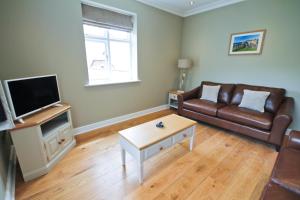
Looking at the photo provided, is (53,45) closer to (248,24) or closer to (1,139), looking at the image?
(1,139)

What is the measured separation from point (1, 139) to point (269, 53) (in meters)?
4.41

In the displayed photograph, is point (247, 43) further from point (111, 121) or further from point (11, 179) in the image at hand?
point (11, 179)

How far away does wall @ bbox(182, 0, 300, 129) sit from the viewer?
98.8 inches

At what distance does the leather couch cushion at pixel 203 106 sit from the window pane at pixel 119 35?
76.3 inches

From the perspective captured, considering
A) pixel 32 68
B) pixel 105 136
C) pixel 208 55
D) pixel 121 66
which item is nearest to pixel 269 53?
pixel 208 55

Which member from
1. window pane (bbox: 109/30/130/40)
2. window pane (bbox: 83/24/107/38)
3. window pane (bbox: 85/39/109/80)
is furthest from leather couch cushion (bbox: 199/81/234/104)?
window pane (bbox: 83/24/107/38)

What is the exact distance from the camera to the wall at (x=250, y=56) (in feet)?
8.23

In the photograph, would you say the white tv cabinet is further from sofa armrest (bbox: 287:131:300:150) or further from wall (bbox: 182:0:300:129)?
wall (bbox: 182:0:300:129)

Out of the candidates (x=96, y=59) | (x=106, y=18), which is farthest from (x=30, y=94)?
(x=106, y=18)

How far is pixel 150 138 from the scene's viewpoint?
5.26ft

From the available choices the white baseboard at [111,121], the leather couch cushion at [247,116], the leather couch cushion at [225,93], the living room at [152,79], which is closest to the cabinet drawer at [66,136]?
the living room at [152,79]

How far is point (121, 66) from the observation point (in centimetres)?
320

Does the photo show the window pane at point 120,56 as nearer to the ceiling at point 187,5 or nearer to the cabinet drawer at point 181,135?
the ceiling at point 187,5

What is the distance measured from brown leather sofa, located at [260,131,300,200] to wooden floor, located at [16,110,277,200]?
1.50 ft
